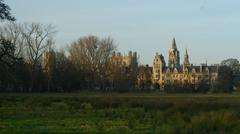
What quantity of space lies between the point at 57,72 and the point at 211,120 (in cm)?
9493

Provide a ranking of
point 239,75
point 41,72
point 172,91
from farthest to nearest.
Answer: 1. point 239,75
2. point 172,91
3. point 41,72

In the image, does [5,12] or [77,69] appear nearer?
[5,12]

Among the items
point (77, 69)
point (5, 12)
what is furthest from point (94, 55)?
point (5, 12)

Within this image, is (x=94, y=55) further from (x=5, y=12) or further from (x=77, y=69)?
(x=5, y=12)

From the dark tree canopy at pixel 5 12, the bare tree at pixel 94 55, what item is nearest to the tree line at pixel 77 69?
the bare tree at pixel 94 55

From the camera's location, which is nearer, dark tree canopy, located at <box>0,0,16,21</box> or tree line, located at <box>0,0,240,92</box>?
dark tree canopy, located at <box>0,0,16,21</box>

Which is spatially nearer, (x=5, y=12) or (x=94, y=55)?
(x=5, y=12)

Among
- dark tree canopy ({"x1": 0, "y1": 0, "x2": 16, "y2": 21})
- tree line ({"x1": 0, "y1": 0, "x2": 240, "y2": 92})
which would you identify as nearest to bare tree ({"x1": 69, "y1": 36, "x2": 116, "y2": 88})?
tree line ({"x1": 0, "y1": 0, "x2": 240, "y2": 92})

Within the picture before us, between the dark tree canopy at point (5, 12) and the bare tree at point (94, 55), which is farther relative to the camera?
the bare tree at point (94, 55)

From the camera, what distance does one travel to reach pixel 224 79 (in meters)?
136

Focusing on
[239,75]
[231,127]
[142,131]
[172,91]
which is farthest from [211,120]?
[239,75]

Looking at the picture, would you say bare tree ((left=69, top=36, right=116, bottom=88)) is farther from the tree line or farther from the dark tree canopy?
the dark tree canopy

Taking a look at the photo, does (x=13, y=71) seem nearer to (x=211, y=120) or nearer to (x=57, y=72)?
(x=211, y=120)

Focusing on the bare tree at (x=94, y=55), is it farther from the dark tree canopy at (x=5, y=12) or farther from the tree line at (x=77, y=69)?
the dark tree canopy at (x=5, y=12)
